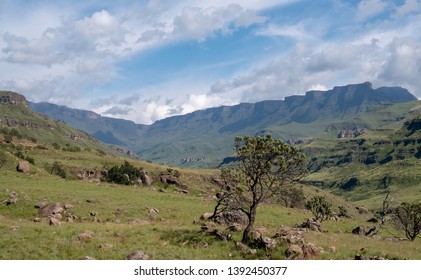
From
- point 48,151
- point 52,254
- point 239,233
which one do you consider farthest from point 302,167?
point 48,151

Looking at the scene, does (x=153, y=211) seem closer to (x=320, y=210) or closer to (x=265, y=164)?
(x=265, y=164)

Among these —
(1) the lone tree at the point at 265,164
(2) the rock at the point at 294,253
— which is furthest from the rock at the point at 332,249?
(1) the lone tree at the point at 265,164

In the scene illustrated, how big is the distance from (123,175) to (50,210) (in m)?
59.3

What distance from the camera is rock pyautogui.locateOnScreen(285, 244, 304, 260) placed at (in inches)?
1097

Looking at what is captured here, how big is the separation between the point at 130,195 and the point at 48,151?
9212 cm

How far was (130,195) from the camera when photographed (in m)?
68.8

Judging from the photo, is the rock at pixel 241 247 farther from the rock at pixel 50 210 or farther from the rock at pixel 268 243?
the rock at pixel 50 210

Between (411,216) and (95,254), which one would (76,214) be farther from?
(411,216)

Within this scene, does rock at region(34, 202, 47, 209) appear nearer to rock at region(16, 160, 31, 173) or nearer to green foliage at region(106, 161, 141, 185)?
rock at region(16, 160, 31, 173)

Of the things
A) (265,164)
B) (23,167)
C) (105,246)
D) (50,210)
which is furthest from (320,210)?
(23,167)

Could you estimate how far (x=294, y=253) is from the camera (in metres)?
28.0

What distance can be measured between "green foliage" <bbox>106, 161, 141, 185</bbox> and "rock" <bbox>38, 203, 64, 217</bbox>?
5444 cm

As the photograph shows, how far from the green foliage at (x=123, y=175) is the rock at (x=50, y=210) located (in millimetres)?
54435

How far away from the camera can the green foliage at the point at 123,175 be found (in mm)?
101500
